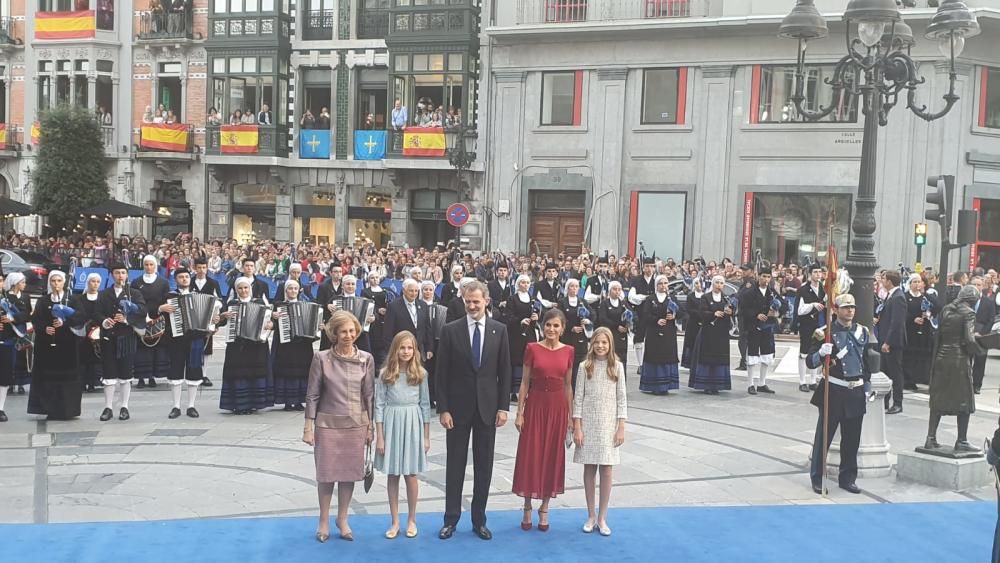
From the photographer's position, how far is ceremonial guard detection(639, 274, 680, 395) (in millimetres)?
15266

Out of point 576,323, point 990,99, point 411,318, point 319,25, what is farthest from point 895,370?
point 319,25

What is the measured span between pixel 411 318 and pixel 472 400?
176 inches

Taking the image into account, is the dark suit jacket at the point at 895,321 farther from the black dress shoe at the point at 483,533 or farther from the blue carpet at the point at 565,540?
the black dress shoe at the point at 483,533

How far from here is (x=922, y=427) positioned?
1310 cm

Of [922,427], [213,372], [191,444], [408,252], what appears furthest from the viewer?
[408,252]

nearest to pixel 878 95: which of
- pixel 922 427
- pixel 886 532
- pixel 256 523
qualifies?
pixel 922 427

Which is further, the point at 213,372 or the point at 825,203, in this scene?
the point at 825,203

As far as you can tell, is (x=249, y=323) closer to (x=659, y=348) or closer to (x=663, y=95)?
(x=659, y=348)

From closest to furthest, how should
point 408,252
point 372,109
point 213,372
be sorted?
point 213,372 < point 408,252 < point 372,109

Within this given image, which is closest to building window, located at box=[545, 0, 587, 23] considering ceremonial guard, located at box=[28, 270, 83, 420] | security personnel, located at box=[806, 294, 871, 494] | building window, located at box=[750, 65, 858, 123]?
building window, located at box=[750, 65, 858, 123]

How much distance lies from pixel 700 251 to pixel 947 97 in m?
17.0

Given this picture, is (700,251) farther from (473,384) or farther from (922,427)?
(473,384)

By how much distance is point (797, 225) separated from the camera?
2961 centimetres

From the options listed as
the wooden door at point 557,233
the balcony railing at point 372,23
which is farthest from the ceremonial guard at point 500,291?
the balcony railing at point 372,23
